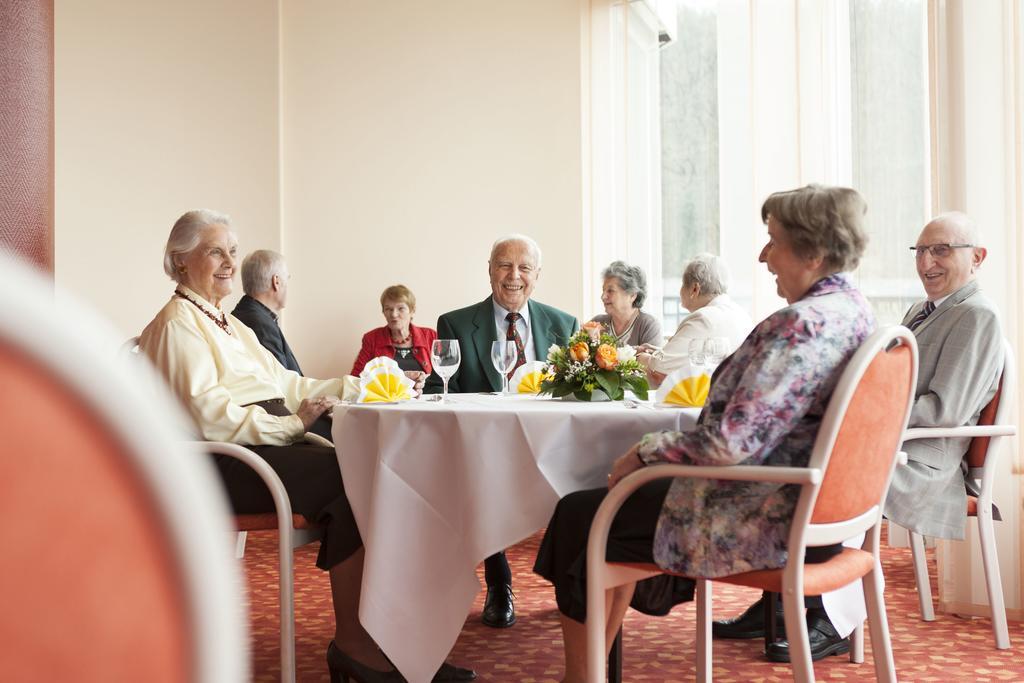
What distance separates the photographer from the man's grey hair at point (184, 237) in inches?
130

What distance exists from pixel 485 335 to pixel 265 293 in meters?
1.97

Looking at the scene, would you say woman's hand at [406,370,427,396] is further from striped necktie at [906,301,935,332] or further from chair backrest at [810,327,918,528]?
striped necktie at [906,301,935,332]

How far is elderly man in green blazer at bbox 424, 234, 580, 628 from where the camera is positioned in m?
4.12

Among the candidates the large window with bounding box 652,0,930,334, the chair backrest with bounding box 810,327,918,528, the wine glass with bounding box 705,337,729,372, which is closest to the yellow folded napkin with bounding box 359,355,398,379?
the wine glass with bounding box 705,337,729,372

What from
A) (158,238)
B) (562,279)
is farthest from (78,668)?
(562,279)

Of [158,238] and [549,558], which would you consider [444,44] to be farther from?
[549,558]

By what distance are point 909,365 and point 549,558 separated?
964mm

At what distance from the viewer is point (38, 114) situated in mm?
3697

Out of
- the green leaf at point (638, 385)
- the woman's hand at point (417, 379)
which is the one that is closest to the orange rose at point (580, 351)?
the green leaf at point (638, 385)

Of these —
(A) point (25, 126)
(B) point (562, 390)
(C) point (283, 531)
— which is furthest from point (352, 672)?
(A) point (25, 126)

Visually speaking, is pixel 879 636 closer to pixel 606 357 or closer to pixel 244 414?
pixel 606 357

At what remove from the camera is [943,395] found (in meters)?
3.45

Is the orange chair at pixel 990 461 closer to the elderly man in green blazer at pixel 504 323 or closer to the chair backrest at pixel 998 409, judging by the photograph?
the chair backrest at pixel 998 409

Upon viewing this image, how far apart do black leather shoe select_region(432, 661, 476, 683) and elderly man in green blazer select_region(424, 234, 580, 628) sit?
109cm
